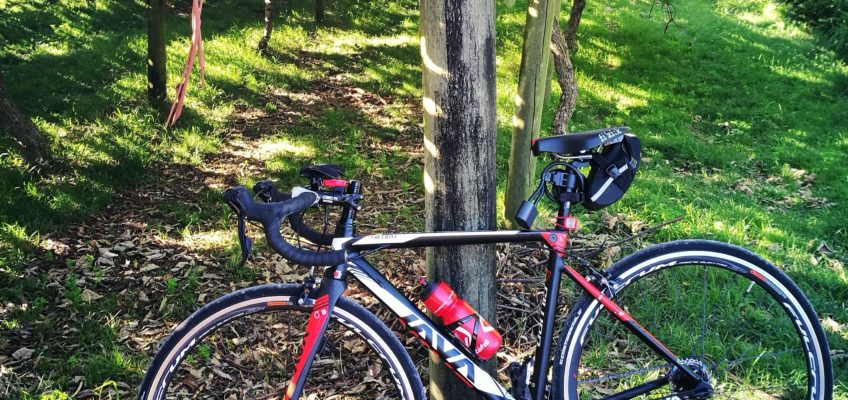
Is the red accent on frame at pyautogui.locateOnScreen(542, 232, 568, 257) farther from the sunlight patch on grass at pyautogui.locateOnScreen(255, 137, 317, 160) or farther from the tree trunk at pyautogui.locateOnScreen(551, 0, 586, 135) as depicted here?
the sunlight patch on grass at pyautogui.locateOnScreen(255, 137, 317, 160)

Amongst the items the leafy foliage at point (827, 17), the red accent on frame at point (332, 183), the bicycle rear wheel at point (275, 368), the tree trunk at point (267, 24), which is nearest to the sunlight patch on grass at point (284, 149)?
the bicycle rear wheel at point (275, 368)

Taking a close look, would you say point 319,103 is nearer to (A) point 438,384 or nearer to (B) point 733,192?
(B) point 733,192

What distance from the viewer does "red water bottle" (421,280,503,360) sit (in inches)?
94.9

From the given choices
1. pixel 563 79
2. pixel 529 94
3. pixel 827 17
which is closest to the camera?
pixel 529 94

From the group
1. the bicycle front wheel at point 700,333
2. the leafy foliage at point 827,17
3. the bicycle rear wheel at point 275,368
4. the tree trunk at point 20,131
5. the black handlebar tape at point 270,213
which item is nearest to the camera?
the black handlebar tape at point 270,213

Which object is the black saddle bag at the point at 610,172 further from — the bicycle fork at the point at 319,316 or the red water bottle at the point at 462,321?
the bicycle fork at the point at 319,316

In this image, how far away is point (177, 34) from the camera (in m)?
11.4

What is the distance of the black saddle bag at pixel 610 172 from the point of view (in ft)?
8.07

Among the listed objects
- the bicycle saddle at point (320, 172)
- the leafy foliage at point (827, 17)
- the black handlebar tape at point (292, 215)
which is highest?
the leafy foliage at point (827, 17)

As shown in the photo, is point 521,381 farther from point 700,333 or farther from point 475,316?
point 700,333

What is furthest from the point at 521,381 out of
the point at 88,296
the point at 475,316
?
the point at 88,296

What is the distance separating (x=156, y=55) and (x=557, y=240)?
7.45m

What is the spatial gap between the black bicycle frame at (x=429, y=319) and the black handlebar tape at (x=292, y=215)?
0.13m

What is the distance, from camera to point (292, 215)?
2.29 m
